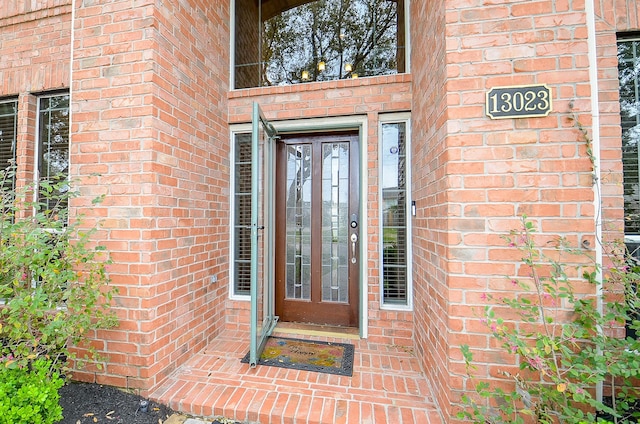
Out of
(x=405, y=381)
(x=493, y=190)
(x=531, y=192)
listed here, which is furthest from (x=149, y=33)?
(x=405, y=381)

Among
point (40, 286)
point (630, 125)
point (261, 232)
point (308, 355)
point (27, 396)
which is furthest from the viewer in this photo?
point (261, 232)

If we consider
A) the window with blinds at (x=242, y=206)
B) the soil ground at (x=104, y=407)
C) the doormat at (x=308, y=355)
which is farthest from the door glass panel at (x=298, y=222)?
the soil ground at (x=104, y=407)

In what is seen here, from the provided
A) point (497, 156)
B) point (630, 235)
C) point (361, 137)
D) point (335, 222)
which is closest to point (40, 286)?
point (335, 222)

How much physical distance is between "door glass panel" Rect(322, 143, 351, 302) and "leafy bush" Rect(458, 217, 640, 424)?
1676 millimetres

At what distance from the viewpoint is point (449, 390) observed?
1655 mm

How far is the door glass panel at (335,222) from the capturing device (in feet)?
10.3

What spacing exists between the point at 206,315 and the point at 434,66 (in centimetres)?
288

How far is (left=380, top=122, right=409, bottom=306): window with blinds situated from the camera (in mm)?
2869

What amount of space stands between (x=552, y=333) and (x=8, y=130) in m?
5.27

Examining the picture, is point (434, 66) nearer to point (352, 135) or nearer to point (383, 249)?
point (352, 135)

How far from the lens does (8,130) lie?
126 inches

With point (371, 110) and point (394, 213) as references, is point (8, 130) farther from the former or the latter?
point (394, 213)

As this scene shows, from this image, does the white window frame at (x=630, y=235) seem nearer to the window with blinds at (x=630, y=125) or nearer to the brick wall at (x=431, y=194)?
the window with blinds at (x=630, y=125)

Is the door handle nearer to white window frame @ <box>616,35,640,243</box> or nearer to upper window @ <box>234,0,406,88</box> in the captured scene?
upper window @ <box>234,0,406,88</box>
